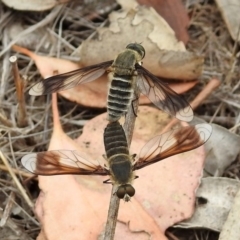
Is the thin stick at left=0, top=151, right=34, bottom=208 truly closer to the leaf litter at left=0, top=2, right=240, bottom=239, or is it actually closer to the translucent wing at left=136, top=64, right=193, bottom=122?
the leaf litter at left=0, top=2, right=240, bottom=239

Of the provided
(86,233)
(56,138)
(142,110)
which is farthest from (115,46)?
(86,233)

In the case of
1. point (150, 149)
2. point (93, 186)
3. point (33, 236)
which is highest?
point (150, 149)

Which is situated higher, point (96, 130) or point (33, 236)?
point (96, 130)

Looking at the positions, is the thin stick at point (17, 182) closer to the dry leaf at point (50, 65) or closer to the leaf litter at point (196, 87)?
the leaf litter at point (196, 87)

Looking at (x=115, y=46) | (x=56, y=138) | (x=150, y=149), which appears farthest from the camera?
(x=115, y=46)

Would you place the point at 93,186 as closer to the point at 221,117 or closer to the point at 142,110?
the point at 142,110

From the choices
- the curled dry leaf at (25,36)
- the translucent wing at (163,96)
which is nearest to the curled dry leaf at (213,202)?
the translucent wing at (163,96)
